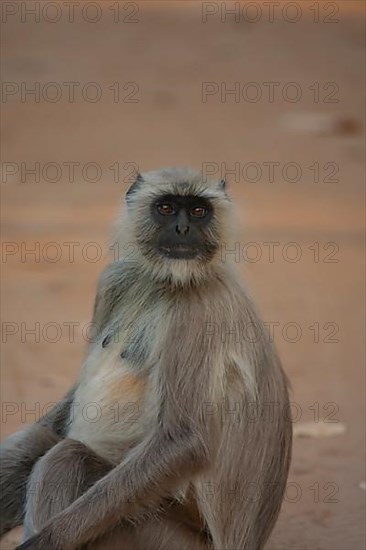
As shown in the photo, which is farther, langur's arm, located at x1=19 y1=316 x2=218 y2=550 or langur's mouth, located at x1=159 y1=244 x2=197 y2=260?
langur's mouth, located at x1=159 y1=244 x2=197 y2=260

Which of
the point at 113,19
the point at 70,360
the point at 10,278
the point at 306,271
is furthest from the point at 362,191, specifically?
the point at 113,19

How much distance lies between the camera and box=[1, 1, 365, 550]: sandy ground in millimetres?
7281

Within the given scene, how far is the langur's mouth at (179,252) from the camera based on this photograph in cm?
504

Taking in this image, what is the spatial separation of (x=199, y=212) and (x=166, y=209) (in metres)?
0.13

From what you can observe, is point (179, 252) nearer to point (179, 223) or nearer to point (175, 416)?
point (179, 223)

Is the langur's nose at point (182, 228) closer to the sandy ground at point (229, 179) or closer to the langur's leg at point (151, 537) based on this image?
the sandy ground at point (229, 179)

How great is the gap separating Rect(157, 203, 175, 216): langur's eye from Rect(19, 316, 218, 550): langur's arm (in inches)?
23.7

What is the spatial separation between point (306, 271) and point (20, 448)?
4.38m

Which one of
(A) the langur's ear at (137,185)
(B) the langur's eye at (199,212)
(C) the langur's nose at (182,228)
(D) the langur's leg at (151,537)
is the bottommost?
(D) the langur's leg at (151,537)

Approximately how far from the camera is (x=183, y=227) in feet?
16.6

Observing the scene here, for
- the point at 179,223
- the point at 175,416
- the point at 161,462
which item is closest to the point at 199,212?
the point at 179,223

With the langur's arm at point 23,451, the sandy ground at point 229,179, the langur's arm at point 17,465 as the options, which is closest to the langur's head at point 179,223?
the langur's arm at point 23,451

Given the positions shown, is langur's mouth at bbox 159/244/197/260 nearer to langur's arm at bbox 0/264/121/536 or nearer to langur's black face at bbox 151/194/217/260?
langur's black face at bbox 151/194/217/260

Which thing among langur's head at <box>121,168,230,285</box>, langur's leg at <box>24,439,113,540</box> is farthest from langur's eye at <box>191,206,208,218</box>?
langur's leg at <box>24,439,113,540</box>
